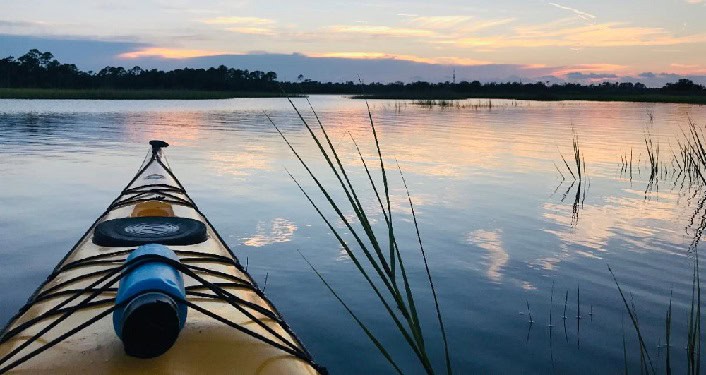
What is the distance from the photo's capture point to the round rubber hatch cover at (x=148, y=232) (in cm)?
369

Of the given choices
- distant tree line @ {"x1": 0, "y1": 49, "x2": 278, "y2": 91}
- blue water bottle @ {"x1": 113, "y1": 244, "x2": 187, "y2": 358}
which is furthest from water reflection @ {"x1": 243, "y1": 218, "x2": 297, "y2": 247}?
distant tree line @ {"x1": 0, "y1": 49, "x2": 278, "y2": 91}

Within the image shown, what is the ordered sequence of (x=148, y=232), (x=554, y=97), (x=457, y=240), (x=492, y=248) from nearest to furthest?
(x=148, y=232), (x=492, y=248), (x=457, y=240), (x=554, y=97)

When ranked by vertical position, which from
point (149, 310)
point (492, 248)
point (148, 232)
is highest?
point (149, 310)

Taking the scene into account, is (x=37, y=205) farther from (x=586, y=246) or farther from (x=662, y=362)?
(x=662, y=362)

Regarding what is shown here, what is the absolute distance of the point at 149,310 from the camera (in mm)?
2012

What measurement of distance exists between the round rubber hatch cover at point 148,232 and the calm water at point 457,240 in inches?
59.2

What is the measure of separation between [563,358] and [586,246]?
11.1ft

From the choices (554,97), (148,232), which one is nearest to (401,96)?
(554,97)

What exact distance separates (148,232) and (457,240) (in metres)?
4.82

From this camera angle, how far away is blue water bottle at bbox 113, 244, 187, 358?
2.01 metres

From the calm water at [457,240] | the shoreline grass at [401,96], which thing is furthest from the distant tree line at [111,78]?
the calm water at [457,240]

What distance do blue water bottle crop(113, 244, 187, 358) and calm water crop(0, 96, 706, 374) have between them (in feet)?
8.30

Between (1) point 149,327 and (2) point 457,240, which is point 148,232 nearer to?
(1) point 149,327

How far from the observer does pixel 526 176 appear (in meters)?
13.0
